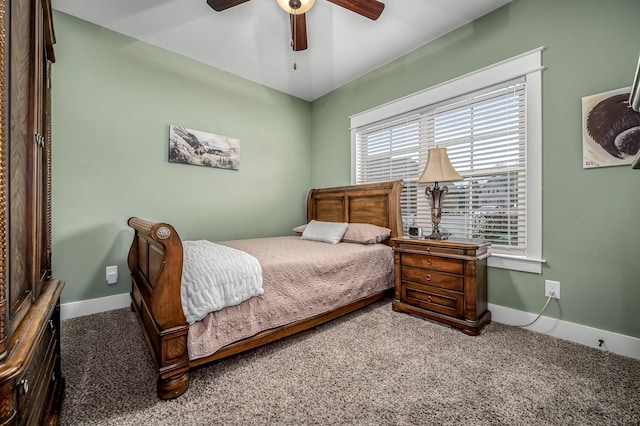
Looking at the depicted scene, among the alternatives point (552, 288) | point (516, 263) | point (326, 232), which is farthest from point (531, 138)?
point (326, 232)

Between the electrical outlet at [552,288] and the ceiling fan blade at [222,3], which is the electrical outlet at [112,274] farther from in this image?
the electrical outlet at [552,288]

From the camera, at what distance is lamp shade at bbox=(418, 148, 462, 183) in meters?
2.36

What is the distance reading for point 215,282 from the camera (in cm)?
157

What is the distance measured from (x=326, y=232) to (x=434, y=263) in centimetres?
116

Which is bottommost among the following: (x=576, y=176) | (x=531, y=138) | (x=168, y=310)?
(x=168, y=310)

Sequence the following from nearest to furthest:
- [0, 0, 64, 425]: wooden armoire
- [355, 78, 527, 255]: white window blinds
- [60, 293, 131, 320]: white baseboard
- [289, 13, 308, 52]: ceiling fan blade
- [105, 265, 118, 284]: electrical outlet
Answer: [0, 0, 64, 425]: wooden armoire < [289, 13, 308, 52]: ceiling fan blade < [355, 78, 527, 255]: white window blinds < [60, 293, 131, 320]: white baseboard < [105, 265, 118, 284]: electrical outlet

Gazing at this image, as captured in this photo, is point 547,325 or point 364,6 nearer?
point 364,6

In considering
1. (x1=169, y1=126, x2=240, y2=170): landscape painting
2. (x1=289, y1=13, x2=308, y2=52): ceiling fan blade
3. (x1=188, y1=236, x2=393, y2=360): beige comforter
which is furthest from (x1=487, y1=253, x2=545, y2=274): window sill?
(x1=169, y1=126, x2=240, y2=170): landscape painting

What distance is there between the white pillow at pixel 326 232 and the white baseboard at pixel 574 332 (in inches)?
59.5

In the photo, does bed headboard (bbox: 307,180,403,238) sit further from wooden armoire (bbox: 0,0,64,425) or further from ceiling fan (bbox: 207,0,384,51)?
wooden armoire (bbox: 0,0,64,425)

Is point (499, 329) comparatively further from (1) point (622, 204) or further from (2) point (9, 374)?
(2) point (9, 374)

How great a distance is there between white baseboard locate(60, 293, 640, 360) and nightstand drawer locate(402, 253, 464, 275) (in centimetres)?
60

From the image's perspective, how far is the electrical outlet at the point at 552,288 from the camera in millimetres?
2078

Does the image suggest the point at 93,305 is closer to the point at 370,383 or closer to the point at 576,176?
the point at 370,383
